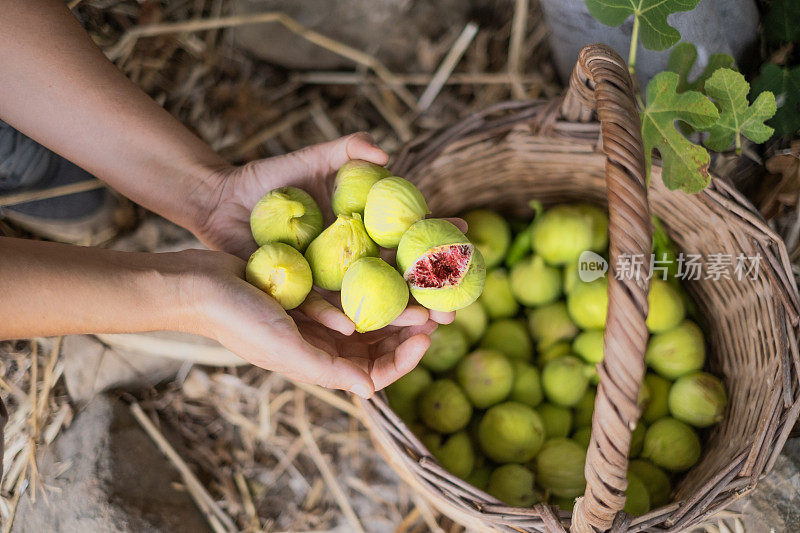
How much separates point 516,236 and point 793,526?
4.05 feet

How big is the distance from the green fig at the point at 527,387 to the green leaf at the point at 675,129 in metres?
0.72

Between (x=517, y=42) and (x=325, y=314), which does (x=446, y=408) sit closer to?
(x=325, y=314)

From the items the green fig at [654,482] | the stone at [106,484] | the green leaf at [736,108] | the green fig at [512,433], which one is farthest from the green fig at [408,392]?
the green leaf at [736,108]

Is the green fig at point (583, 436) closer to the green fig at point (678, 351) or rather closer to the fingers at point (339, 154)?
the green fig at point (678, 351)

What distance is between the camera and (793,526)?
1.73 m

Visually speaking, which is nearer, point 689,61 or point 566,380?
point 689,61

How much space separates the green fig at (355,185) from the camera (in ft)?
4.61

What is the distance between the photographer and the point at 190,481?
202 centimetres

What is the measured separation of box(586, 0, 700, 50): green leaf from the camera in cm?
146

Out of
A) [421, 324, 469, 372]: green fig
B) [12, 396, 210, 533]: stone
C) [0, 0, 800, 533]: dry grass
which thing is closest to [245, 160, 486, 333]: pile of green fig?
[421, 324, 469, 372]: green fig

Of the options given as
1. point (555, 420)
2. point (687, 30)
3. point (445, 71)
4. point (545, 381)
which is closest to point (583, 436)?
point (555, 420)

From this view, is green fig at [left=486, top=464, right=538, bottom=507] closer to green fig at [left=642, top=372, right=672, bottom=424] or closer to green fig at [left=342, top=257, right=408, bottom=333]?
green fig at [left=642, top=372, right=672, bottom=424]

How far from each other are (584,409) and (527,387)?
206 mm

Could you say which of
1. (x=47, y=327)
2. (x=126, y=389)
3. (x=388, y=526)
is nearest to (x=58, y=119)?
(x=47, y=327)
